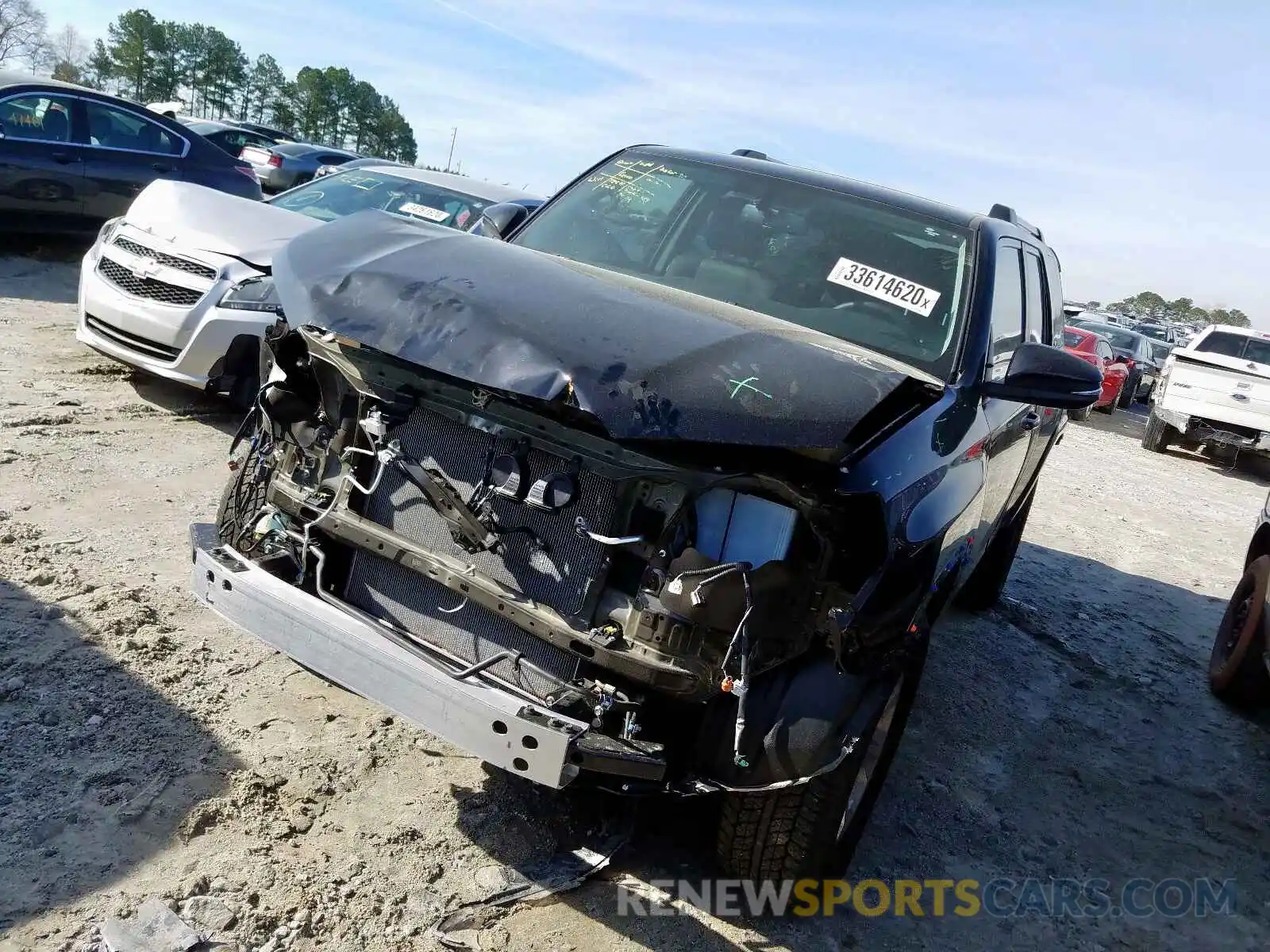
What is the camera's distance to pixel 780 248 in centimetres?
380

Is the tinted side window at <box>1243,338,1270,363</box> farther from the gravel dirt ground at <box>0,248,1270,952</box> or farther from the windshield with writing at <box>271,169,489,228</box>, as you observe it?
the windshield with writing at <box>271,169,489,228</box>

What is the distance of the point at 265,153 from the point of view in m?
17.7

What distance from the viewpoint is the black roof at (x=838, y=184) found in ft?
13.0

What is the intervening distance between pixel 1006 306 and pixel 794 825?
2.23 m

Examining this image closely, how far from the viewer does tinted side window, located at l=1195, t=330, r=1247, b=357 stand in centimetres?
1452

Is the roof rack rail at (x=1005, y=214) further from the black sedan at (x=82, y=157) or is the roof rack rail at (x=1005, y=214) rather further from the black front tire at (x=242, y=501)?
the black sedan at (x=82, y=157)

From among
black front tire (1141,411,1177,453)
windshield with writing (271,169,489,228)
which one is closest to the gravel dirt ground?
windshield with writing (271,169,489,228)

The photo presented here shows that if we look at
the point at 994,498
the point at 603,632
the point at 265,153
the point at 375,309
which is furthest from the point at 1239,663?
the point at 265,153

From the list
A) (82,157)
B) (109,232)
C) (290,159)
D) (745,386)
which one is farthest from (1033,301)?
(290,159)

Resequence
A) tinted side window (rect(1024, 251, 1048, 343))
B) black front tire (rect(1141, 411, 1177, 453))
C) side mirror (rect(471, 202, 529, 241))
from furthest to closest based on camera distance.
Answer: black front tire (rect(1141, 411, 1177, 453))
tinted side window (rect(1024, 251, 1048, 343))
side mirror (rect(471, 202, 529, 241))

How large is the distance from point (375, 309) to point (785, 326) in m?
1.34

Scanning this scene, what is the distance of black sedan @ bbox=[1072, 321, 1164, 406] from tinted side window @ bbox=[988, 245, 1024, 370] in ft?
57.4

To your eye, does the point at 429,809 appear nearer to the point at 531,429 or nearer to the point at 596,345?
the point at 531,429

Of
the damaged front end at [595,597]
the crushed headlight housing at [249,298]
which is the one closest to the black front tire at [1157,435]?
the crushed headlight housing at [249,298]
